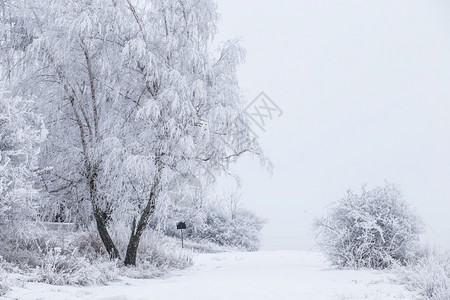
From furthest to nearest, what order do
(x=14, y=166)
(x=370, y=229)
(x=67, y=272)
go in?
(x=370, y=229) → (x=14, y=166) → (x=67, y=272)

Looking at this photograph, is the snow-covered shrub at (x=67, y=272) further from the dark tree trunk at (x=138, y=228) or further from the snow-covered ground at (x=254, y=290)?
the dark tree trunk at (x=138, y=228)

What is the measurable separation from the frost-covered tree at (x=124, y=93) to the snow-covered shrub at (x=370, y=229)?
2.70 m

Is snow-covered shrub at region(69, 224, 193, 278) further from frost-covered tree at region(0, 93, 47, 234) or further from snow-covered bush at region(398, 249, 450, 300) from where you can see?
snow-covered bush at region(398, 249, 450, 300)

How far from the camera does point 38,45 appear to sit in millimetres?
10938

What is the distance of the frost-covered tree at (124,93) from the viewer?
10.9m

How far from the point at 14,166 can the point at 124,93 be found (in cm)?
398

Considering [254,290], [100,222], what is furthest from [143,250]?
[254,290]

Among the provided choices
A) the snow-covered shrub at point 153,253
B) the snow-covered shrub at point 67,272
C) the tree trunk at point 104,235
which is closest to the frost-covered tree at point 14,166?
the snow-covered shrub at point 67,272

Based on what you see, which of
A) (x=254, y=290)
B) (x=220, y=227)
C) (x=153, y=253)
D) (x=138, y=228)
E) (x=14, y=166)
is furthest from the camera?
(x=220, y=227)

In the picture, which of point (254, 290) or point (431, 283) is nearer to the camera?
point (431, 283)

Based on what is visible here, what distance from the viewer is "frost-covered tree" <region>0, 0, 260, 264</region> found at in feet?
35.9

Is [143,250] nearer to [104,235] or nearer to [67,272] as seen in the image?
[104,235]

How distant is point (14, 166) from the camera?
854 cm

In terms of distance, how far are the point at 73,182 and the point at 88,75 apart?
8.64 ft
